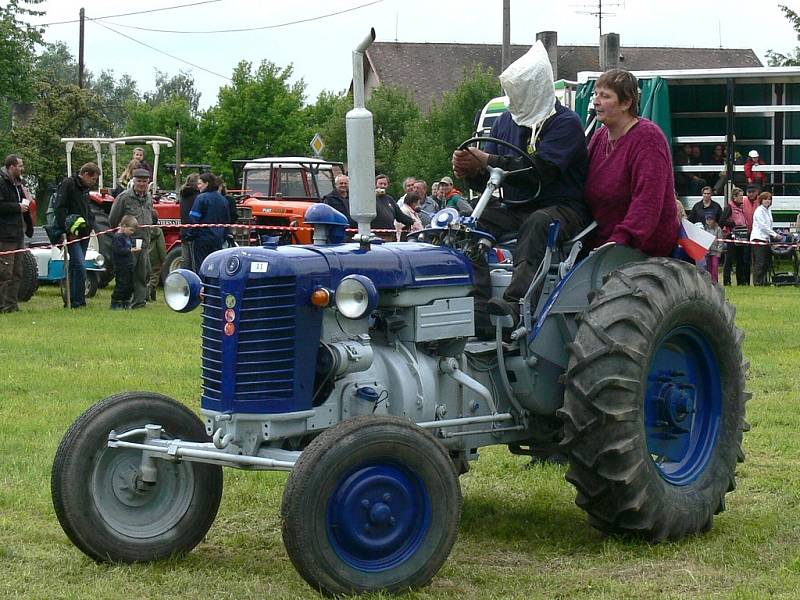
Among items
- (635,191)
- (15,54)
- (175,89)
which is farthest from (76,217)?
(175,89)

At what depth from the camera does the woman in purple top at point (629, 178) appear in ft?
20.2

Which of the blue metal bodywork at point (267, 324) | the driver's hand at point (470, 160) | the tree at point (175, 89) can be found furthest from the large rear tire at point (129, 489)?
the tree at point (175, 89)

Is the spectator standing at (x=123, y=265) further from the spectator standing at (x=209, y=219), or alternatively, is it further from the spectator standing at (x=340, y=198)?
the spectator standing at (x=340, y=198)

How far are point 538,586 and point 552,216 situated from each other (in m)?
1.70

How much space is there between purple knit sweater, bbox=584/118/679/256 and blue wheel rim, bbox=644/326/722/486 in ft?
1.54

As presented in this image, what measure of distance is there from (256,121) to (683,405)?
144 feet

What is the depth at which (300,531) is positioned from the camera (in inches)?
190

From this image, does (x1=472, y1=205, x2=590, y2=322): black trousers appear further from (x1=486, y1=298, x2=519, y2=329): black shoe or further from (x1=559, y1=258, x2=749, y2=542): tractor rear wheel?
(x1=559, y1=258, x2=749, y2=542): tractor rear wheel

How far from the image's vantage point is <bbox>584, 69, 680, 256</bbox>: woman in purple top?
615cm

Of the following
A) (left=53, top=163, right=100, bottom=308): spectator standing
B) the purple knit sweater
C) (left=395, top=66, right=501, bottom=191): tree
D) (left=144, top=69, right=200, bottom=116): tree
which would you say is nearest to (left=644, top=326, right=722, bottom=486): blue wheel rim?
the purple knit sweater

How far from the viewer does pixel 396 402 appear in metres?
5.64

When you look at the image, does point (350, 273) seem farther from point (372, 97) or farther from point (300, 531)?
point (372, 97)

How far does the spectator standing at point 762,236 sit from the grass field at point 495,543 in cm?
1194

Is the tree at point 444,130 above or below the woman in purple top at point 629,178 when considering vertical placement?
above
